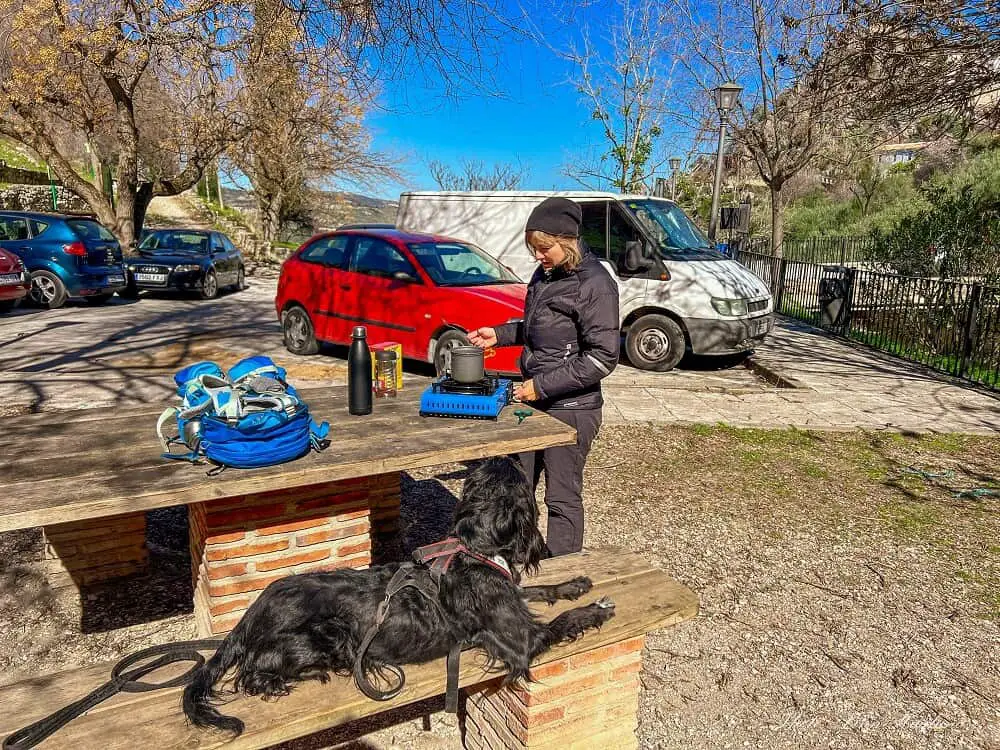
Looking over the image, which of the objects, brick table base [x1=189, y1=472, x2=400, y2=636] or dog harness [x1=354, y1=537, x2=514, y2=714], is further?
brick table base [x1=189, y1=472, x2=400, y2=636]

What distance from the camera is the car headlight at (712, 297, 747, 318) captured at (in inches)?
350

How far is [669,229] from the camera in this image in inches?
375

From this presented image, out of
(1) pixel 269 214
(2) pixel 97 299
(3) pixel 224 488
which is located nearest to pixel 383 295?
(3) pixel 224 488

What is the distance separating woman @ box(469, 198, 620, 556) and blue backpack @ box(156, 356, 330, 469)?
116cm

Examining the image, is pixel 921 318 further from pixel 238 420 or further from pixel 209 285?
pixel 209 285

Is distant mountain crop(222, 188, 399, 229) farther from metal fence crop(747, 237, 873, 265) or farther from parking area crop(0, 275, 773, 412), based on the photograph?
parking area crop(0, 275, 773, 412)

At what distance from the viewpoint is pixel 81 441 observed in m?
2.83

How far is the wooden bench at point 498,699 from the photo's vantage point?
178 cm

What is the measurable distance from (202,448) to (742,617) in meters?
2.82

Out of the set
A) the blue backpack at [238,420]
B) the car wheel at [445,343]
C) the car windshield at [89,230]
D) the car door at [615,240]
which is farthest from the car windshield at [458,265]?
the car windshield at [89,230]

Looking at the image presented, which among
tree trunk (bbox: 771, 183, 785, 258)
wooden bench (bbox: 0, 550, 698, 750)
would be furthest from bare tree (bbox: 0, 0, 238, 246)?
tree trunk (bbox: 771, 183, 785, 258)

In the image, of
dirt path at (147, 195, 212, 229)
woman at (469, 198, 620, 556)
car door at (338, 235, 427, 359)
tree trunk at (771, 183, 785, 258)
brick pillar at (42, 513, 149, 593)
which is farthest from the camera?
dirt path at (147, 195, 212, 229)

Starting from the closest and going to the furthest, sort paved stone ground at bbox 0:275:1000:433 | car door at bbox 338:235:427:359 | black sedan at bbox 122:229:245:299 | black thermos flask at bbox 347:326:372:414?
black thermos flask at bbox 347:326:372:414
paved stone ground at bbox 0:275:1000:433
car door at bbox 338:235:427:359
black sedan at bbox 122:229:245:299

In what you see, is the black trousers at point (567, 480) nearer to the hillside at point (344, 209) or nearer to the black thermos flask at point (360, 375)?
the black thermos flask at point (360, 375)
